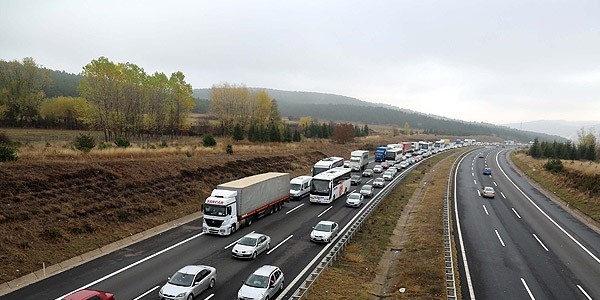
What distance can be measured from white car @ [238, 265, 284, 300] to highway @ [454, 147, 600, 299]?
1037cm

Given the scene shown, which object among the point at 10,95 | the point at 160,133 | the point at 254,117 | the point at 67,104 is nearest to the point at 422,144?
the point at 254,117

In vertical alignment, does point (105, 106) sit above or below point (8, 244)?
above

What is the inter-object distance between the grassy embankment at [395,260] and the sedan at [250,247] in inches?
210

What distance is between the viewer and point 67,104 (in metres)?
94.9

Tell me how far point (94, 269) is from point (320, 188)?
83.9ft

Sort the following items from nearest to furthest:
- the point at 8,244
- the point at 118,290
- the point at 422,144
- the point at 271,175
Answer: the point at 118,290, the point at 8,244, the point at 271,175, the point at 422,144

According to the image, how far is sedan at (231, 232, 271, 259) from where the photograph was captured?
83.7 ft

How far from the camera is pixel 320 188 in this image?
4366cm

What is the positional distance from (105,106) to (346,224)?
4941 cm

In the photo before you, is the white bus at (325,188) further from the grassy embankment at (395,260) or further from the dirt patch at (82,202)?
the dirt patch at (82,202)

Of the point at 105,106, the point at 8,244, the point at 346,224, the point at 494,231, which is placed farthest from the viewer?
the point at 105,106

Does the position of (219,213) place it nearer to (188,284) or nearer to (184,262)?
(184,262)

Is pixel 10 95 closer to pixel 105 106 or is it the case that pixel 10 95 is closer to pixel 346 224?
pixel 105 106

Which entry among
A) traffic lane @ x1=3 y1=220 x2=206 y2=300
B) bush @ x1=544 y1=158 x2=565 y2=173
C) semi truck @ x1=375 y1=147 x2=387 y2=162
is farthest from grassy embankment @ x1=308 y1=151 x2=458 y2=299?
semi truck @ x1=375 y1=147 x2=387 y2=162
